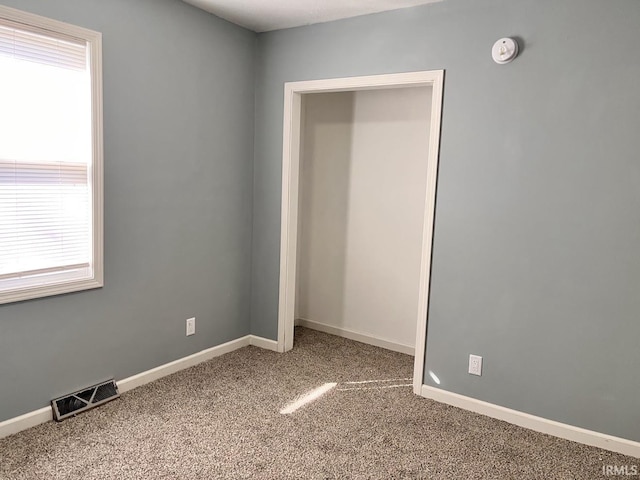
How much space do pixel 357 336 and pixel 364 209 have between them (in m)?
1.08

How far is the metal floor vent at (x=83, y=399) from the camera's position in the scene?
261cm

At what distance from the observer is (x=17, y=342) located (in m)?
2.45

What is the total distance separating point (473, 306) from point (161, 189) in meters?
2.04

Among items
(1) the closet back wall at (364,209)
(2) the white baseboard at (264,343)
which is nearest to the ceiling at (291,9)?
(1) the closet back wall at (364,209)

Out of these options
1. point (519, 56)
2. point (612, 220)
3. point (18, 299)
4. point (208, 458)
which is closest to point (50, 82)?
point (18, 299)

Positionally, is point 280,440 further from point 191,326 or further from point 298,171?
point 298,171

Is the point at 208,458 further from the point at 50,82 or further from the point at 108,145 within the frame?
the point at 50,82

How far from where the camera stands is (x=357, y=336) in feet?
13.6

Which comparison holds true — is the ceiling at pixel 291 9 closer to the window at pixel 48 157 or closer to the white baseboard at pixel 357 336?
the window at pixel 48 157

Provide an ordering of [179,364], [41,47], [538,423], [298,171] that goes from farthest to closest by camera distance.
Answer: [298,171] < [179,364] < [538,423] < [41,47]

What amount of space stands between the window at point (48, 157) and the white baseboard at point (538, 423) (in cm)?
218

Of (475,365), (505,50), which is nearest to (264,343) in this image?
(475,365)

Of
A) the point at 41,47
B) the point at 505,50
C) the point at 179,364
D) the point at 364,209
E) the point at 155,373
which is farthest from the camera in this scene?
the point at 364,209

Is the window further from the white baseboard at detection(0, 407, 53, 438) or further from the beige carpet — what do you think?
the beige carpet
